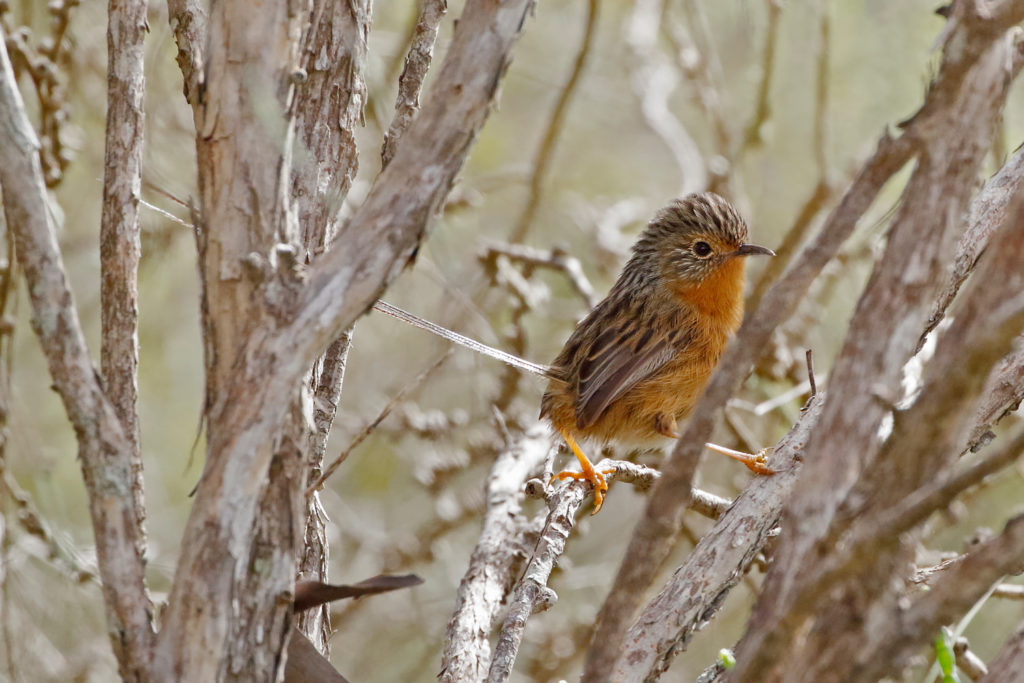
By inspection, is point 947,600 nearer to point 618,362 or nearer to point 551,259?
point 618,362

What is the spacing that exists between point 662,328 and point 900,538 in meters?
3.68

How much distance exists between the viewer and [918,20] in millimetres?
7426

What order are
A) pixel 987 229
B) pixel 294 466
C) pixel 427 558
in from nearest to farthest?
pixel 294 466 < pixel 987 229 < pixel 427 558

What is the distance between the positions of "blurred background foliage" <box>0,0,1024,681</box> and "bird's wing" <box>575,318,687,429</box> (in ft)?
1.84

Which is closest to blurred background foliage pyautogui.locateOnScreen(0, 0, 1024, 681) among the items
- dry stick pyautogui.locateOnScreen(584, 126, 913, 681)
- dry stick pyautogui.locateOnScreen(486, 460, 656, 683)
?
dry stick pyautogui.locateOnScreen(486, 460, 656, 683)

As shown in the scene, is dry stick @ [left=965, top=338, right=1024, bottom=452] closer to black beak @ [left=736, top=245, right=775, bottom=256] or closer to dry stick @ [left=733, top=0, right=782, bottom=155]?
black beak @ [left=736, top=245, right=775, bottom=256]

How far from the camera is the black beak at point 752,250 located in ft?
17.8

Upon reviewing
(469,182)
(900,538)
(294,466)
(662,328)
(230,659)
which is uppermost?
(469,182)

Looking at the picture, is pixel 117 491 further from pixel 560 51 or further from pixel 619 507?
pixel 560 51

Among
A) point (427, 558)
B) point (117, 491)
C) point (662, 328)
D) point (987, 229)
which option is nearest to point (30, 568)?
point (427, 558)

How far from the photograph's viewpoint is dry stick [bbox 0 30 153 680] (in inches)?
78.6

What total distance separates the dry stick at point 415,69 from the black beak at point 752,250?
2657 millimetres

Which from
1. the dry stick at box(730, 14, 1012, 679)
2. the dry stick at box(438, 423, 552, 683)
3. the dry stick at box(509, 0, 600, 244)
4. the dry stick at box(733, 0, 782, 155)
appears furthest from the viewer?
the dry stick at box(733, 0, 782, 155)

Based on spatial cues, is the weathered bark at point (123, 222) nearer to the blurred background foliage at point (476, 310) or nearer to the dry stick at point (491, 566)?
the dry stick at point (491, 566)
